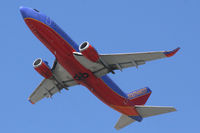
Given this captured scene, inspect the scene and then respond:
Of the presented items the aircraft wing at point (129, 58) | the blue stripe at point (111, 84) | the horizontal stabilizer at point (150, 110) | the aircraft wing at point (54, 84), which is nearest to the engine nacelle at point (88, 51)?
the aircraft wing at point (129, 58)

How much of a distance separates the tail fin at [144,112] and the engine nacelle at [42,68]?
1233 centimetres

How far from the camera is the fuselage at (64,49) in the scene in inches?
1382

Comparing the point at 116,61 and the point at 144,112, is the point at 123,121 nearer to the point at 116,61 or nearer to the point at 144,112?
the point at 144,112

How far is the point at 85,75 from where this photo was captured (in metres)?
38.5

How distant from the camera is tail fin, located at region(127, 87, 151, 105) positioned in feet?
145

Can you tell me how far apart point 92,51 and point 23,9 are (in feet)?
27.4

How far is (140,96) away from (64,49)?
1431cm

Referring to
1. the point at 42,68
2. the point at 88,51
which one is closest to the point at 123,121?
the point at 42,68

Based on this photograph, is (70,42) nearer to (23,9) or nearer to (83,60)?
(83,60)

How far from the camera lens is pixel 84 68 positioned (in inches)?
1486

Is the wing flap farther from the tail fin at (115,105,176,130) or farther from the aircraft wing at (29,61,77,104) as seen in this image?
the tail fin at (115,105,176,130)

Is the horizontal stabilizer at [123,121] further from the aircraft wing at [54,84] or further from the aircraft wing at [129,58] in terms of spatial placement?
the aircraft wing at [129,58]

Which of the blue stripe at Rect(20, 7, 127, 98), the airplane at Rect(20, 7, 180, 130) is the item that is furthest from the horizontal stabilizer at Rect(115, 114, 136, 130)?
the blue stripe at Rect(20, 7, 127, 98)

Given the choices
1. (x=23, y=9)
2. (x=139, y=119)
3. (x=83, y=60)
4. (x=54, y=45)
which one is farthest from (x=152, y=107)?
(x=23, y=9)
